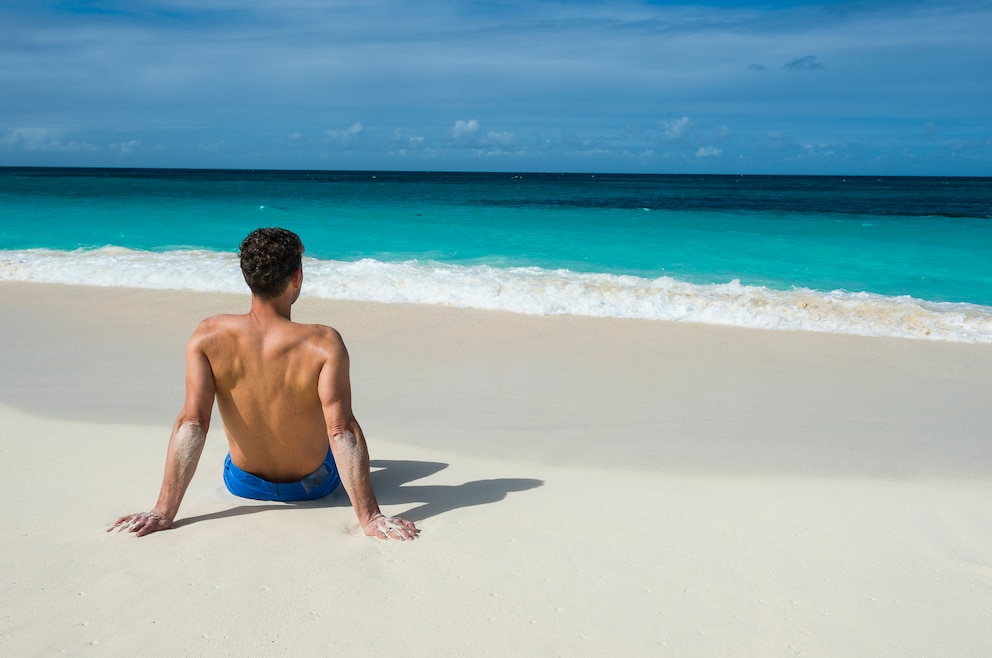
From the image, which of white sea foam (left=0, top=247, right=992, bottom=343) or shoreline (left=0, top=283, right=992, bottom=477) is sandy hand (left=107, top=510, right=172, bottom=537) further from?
white sea foam (left=0, top=247, right=992, bottom=343)

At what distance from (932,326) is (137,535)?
8.12 meters

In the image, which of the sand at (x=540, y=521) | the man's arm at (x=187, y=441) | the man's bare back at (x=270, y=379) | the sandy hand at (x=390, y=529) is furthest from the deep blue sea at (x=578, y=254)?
the man's arm at (x=187, y=441)

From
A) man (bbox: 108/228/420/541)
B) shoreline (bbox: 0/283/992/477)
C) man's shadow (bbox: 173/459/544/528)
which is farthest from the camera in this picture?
shoreline (bbox: 0/283/992/477)

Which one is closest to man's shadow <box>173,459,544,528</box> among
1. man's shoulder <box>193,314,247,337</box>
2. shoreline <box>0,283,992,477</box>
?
shoreline <box>0,283,992,477</box>

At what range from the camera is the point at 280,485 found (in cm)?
341

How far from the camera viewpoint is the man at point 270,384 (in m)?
3.09

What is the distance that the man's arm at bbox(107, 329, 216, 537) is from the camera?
3.10m

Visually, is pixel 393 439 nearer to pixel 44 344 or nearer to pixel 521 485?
pixel 521 485

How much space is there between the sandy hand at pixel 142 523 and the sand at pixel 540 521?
0.04 meters

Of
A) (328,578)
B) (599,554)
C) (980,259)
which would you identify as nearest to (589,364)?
(599,554)

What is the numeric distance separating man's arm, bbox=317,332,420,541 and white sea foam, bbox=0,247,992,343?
5.78m

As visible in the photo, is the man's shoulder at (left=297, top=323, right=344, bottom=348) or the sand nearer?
the sand

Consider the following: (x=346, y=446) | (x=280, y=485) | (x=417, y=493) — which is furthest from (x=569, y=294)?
(x=346, y=446)

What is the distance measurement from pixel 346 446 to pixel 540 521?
2.81ft
